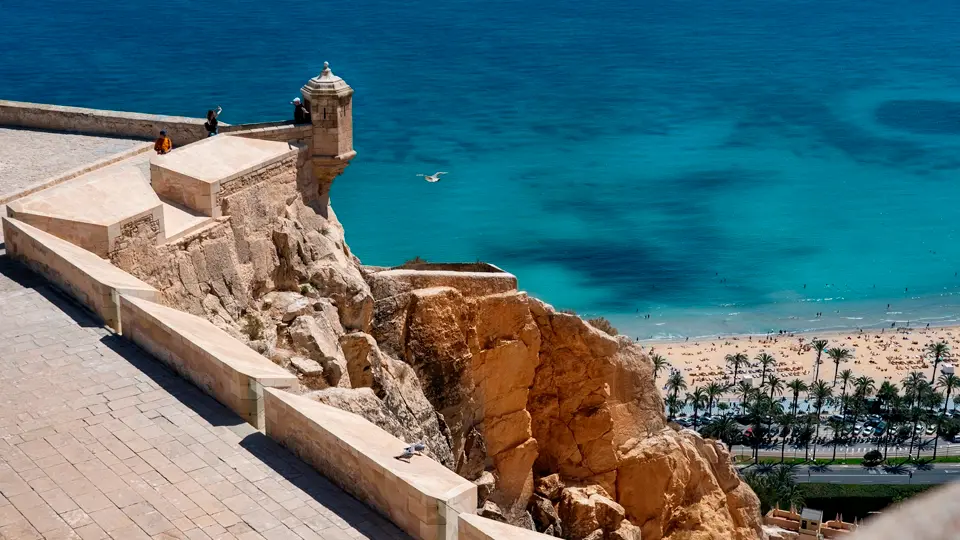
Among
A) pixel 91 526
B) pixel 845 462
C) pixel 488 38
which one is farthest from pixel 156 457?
pixel 488 38

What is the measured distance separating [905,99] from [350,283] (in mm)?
101879

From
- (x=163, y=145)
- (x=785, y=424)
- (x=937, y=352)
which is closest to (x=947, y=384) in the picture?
(x=937, y=352)

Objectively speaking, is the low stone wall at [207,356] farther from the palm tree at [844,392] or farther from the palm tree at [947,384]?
the palm tree at [947,384]

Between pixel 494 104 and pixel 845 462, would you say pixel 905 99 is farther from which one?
pixel 845 462

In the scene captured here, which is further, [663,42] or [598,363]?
[663,42]

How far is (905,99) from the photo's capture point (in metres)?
110

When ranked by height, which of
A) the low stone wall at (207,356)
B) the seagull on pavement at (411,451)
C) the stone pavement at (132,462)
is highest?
the low stone wall at (207,356)

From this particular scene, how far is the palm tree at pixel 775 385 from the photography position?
2335 inches

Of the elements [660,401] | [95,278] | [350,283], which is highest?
[95,278]

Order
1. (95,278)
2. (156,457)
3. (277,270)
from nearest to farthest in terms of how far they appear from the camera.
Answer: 1. (156,457)
2. (95,278)
3. (277,270)

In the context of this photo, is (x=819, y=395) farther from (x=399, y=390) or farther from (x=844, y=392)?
(x=399, y=390)

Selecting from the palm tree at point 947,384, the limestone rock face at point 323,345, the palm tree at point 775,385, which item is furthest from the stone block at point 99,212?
the palm tree at point 947,384

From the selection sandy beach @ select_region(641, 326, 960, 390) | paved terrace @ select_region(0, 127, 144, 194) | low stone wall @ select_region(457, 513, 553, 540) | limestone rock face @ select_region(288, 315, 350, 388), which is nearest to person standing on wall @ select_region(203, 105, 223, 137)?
paved terrace @ select_region(0, 127, 144, 194)

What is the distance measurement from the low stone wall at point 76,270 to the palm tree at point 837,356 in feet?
176
